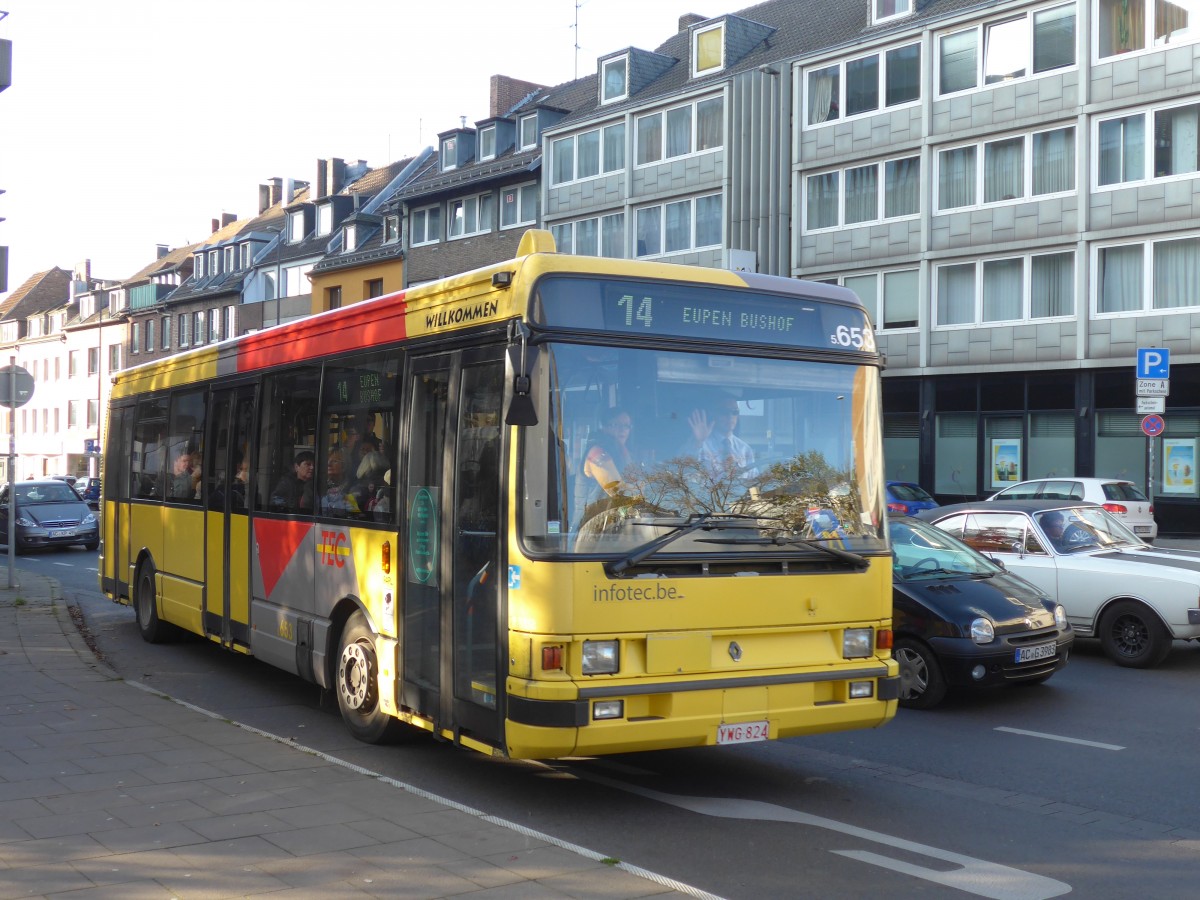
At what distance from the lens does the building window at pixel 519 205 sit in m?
48.1

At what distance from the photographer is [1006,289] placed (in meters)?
33.5

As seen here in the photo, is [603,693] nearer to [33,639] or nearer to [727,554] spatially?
[727,554]

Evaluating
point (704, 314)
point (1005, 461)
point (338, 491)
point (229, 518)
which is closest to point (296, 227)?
point (1005, 461)

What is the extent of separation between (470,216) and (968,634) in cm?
4354

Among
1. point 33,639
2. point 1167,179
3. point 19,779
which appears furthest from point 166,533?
point 1167,179

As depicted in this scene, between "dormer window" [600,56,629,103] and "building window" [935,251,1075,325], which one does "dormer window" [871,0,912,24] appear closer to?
"building window" [935,251,1075,325]

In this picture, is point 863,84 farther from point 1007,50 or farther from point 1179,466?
point 1179,466

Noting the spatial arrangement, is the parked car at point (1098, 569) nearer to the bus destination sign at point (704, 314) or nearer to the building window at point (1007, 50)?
the bus destination sign at point (704, 314)

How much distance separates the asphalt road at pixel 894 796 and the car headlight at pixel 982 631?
57cm

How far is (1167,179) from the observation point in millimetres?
30094

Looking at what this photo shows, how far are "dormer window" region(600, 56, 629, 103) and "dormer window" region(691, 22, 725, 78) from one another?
9.81ft

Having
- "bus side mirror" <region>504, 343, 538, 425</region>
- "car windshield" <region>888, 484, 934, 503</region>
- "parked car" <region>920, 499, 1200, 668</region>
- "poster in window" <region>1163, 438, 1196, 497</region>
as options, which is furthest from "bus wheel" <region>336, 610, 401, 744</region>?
"poster in window" <region>1163, 438, 1196, 497</region>

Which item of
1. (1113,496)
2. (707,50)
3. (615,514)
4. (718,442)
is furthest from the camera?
(707,50)

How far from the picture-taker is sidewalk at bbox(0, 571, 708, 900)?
5.47 m
